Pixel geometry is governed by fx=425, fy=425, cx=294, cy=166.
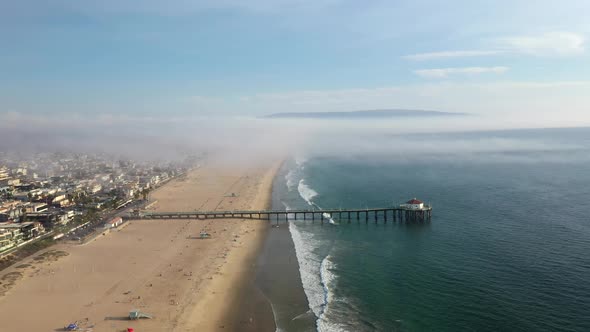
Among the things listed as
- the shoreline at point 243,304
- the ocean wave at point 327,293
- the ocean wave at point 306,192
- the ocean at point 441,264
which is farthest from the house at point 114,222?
the ocean wave at point 327,293

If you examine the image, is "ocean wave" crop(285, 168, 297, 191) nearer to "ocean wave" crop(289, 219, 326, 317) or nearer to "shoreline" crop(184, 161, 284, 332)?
"ocean wave" crop(289, 219, 326, 317)

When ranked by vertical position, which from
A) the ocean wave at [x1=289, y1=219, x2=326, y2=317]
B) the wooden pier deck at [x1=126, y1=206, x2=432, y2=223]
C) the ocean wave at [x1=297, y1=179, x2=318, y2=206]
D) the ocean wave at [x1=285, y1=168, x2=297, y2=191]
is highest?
the ocean wave at [x1=285, y1=168, x2=297, y2=191]

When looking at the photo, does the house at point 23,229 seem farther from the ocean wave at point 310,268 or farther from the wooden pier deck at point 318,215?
the ocean wave at point 310,268

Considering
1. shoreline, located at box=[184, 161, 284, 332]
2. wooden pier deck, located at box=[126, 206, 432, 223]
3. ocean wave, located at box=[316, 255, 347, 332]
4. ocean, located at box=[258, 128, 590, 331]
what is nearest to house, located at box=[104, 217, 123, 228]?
wooden pier deck, located at box=[126, 206, 432, 223]

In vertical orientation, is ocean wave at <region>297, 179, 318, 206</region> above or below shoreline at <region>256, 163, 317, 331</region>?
above

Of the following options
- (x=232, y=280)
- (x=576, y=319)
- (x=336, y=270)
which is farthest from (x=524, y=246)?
(x=232, y=280)

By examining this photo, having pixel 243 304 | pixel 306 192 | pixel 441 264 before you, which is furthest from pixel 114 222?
pixel 441 264
